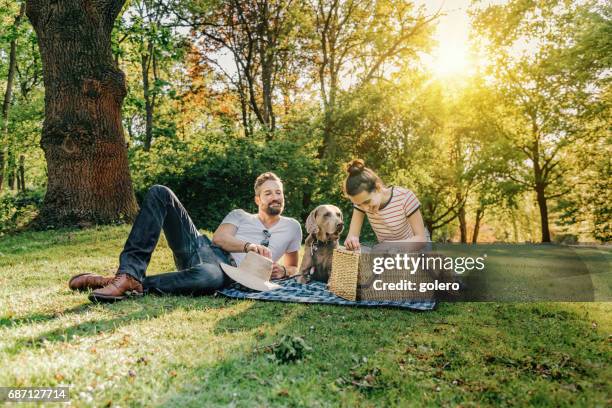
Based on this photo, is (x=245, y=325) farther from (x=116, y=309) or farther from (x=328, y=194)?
(x=328, y=194)

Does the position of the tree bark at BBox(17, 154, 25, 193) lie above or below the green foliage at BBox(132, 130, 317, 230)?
above

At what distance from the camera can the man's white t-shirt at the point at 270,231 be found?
566 centimetres

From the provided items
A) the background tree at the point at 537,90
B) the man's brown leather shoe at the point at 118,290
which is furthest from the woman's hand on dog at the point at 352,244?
the background tree at the point at 537,90

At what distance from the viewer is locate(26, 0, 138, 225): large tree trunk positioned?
30.7 ft

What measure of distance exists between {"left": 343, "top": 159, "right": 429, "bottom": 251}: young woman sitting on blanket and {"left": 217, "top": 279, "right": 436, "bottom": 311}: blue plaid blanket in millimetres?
599

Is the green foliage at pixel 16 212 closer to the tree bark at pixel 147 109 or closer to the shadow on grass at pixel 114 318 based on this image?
the shadow on grass at pixel 114 318

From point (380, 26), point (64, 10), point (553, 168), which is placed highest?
point (380, 26)

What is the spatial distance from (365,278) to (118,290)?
8.26 feet

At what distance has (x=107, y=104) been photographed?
9641mm

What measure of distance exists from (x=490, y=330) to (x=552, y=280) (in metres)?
5.03

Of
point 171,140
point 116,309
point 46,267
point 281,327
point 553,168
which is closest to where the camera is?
point 281,327

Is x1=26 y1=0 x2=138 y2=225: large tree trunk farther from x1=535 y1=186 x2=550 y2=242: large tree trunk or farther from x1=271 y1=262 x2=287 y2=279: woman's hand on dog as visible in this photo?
x1=535 y1=186 x2=550 y2=242: large tree trunk

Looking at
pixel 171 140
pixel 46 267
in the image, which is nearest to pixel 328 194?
pixel 171 140

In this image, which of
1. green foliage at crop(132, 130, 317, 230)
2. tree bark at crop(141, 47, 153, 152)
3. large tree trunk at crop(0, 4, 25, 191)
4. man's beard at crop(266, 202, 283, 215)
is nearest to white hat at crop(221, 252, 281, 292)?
man's beard at crop(266, 202, 283, 215)
